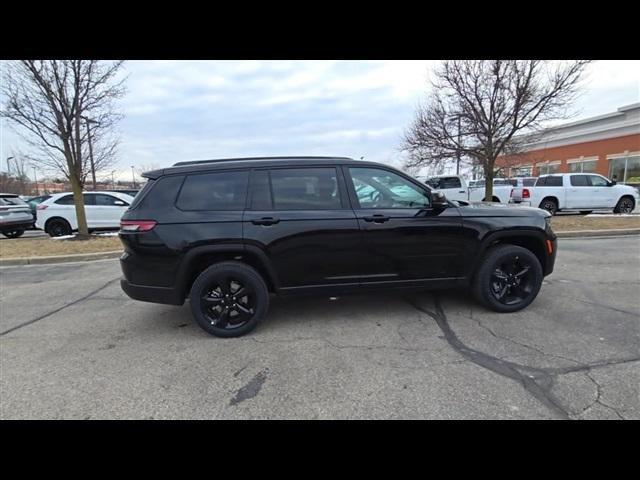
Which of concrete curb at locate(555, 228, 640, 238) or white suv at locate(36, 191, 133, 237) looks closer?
concrete curb at locate(555, 228, 640, 238)

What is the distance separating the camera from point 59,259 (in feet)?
24.8

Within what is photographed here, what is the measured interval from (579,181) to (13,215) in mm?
20180

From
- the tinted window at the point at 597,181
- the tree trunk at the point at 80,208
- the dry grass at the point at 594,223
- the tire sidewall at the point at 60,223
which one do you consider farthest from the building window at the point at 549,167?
the tire sidewall at the point at 60,223

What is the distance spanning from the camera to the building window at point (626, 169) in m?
21.8

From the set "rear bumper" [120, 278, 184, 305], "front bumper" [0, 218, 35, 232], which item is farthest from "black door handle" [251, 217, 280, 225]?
"front bumper" [0, 218, 35, 232]

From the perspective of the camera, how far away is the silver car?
1061cm

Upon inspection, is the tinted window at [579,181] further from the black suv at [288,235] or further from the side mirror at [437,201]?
the side mirror at [437,201]

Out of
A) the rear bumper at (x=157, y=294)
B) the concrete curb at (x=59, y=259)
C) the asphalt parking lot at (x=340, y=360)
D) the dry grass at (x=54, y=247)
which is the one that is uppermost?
the rear bumper at (x=157, y=294)

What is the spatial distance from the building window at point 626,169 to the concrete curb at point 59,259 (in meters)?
29.5

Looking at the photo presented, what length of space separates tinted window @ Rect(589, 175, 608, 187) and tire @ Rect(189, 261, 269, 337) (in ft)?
48.8

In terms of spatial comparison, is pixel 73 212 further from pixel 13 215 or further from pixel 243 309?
pixel 243 309

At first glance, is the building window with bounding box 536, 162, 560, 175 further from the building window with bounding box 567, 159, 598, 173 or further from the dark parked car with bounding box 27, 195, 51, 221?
the dark parked car with bounding box 27, 195, 51, 221

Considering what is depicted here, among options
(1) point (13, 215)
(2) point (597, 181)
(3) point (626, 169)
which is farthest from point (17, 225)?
(3) point (626, 169)
